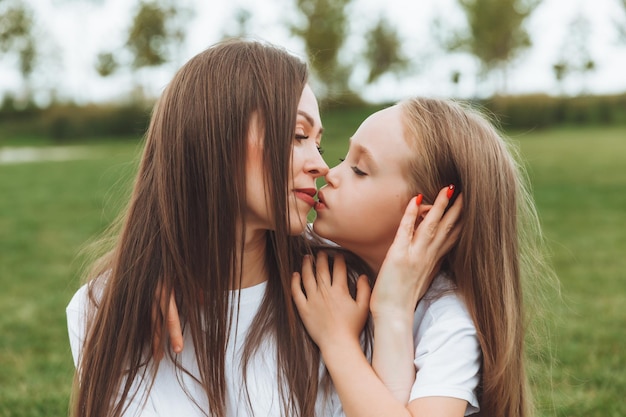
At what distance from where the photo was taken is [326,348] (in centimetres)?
206

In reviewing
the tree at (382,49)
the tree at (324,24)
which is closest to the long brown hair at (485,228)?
the tree at (324,24)

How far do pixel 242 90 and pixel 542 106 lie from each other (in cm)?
2863

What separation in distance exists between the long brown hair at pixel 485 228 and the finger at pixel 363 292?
27cm

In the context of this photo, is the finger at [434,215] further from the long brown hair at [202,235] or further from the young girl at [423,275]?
the long brown hair at [202,235]

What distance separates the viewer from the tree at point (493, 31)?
27031 millimetres

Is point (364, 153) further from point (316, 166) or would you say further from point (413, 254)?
point (413, 254)

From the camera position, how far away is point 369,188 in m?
2.16

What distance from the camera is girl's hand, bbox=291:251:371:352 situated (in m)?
2.09

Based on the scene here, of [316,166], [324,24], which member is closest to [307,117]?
[316,166]

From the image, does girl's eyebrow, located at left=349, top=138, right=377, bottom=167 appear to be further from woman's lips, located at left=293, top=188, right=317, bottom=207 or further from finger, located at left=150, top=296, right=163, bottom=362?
finger, located at left=150, top=296, right=163, bottom=362

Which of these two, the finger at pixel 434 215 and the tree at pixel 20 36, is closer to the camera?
the finger at pixel 434 215

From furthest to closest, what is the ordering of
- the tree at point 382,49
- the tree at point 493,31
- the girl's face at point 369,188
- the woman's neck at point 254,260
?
the tree at point 382,49
the tree at point 493,31
the woman's neck at point 254,260
the girl's face at point 369,188

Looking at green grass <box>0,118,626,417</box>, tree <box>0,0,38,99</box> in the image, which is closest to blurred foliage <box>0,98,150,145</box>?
tree <box>0,0,38,99</box>

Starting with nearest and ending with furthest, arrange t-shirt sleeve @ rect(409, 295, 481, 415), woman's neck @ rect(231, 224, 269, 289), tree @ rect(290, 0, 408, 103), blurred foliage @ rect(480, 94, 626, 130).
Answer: t-shirt sleeve @ rect(409, 295, 481, 415), woman's neck @ rect(231, 224, 269, 289), tree @ rect(290, 0, 408, 103), blurred foliage @ rect(480, 94, 626, 130)
